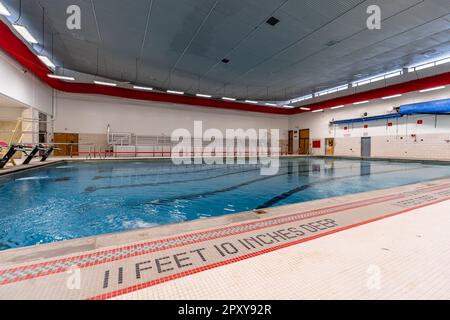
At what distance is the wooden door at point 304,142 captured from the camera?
17688 mm

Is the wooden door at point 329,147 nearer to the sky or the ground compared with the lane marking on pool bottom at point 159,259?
nearer to the sky

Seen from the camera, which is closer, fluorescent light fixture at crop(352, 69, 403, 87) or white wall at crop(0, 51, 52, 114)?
white wall at crop(0, 51, 52, 114)

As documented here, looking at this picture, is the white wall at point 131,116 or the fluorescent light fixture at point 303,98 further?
the fluorescent light fixture at point 303,98

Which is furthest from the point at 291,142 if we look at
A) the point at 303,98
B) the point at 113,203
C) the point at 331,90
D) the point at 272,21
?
the point at 113,203

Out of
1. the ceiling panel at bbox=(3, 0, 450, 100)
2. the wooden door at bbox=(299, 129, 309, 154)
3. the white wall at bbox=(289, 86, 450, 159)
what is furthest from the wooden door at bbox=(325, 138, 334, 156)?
the ceiling panel at bbox=(3, 0, 450, 100)

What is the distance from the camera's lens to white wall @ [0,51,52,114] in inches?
269

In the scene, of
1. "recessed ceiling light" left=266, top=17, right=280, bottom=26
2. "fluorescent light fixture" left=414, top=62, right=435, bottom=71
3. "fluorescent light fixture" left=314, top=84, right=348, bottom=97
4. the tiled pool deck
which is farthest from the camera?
"fluorescent light fixture" left=314, top=84, right=348, bottom=97

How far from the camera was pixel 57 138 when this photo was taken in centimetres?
1173

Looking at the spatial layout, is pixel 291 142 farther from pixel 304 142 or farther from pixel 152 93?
pixel 152 93

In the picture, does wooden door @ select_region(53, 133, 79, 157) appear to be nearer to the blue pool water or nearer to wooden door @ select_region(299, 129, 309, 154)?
the blue pool water

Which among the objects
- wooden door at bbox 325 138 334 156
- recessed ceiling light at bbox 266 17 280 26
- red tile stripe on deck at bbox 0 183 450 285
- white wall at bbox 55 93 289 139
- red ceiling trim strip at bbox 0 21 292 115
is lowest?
red tile stripe on deck at bbox 0 183 450 285

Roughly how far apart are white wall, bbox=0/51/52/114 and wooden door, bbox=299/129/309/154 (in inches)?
674

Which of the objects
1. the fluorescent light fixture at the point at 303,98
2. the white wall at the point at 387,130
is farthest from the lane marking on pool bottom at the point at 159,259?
the fluorescent light fixture at the point at 303,98

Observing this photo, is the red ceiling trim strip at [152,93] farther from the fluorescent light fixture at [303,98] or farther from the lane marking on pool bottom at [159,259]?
the lane marking on pool bottom at [159,259]
